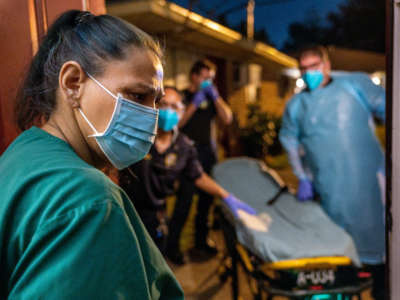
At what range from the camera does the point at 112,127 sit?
0.93 metres

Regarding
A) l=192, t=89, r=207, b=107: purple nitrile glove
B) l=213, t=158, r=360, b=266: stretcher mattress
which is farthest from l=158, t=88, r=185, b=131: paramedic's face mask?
l=192, t=89, r=207, b=107: purple nitrile glove

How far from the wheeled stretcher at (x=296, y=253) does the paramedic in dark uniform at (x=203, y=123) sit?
1414 mm

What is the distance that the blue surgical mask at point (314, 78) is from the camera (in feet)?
8.79

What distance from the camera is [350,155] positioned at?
8.41ft

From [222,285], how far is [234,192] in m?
0.99

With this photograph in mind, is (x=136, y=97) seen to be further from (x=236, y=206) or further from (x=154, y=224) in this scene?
(x=236, y=206)

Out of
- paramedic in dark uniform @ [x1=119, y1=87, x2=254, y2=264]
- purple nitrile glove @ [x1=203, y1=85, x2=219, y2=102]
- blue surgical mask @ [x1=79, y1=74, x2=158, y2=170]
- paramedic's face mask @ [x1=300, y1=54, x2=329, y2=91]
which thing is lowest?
paramedic in dark uniform @ [x1=119, y1=87, x2=254, y2=264]

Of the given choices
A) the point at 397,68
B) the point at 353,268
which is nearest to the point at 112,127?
the point at 397,68

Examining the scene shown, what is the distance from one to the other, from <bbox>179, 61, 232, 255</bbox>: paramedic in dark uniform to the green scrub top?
3139 millimetres

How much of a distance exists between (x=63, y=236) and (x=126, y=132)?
41 cm

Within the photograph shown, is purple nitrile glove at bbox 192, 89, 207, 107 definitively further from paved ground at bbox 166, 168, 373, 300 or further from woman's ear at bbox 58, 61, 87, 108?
woman's ear at bbox 58, 61, 87, 108

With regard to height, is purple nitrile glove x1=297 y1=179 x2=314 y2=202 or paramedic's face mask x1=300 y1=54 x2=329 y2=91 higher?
paramedic's face mask x1=300 y1=54 x2=329 y2=91

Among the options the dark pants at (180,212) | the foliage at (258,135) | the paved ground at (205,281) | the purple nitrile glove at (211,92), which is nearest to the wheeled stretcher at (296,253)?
the paved ground at (205,281)

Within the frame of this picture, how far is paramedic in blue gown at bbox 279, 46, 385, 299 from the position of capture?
250 centimetres
